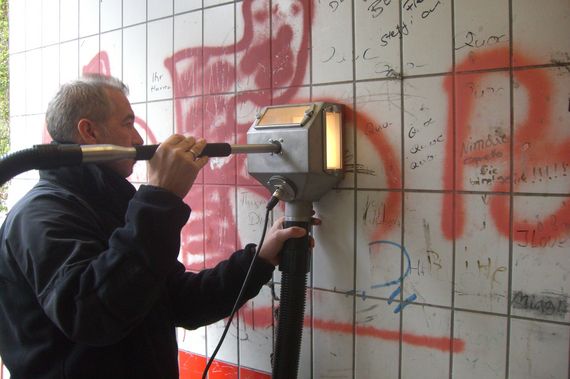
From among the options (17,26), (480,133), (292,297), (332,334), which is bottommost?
(332,334)

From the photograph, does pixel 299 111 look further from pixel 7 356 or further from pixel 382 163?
pixel 7 356

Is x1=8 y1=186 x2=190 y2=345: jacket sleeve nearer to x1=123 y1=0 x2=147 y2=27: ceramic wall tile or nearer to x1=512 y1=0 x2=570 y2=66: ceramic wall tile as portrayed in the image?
x1=512 y1=0 x2=570 y2=66: ceramic wall tile

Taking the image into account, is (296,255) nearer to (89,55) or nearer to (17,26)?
(89,55)

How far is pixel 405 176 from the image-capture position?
125cm

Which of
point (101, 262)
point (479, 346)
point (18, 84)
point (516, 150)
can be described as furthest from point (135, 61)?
point (479, 346)

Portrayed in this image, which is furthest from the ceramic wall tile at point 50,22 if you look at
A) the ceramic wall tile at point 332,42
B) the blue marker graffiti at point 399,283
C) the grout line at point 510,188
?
the grout line at point 510,188

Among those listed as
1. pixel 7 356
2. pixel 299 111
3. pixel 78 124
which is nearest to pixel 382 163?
pixel 299 111

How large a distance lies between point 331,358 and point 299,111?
70 cm

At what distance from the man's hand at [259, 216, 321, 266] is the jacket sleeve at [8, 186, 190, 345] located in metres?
0.34

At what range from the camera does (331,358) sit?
140 cm

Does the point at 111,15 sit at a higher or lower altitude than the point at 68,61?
higher

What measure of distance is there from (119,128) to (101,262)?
438 mm

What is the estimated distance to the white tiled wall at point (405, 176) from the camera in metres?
1.10

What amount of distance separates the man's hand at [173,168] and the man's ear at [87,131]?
27 cm
